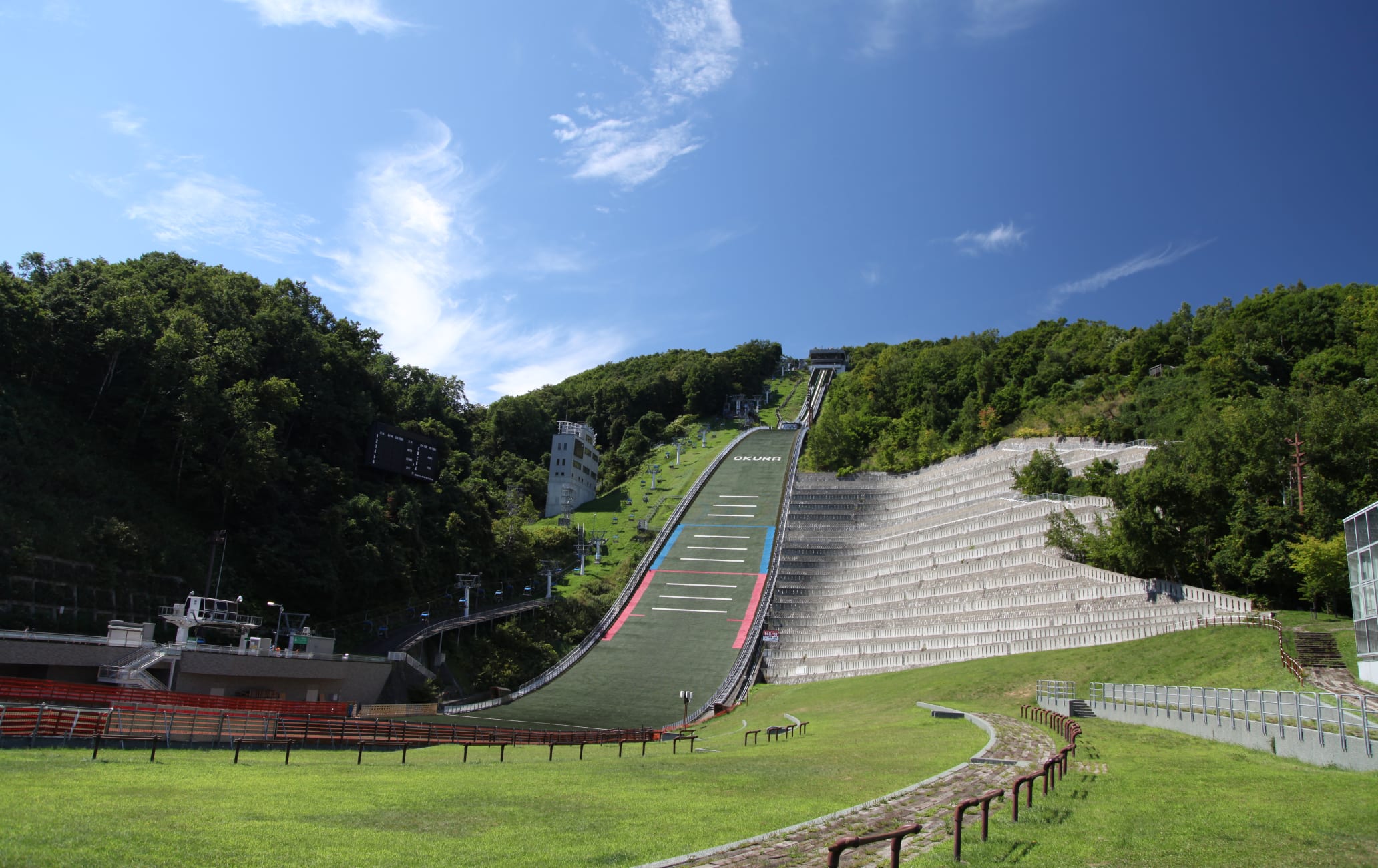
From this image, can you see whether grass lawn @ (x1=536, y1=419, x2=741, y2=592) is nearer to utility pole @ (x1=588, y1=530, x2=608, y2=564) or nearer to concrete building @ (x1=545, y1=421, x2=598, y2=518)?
utility pole @ (x1=588, y1=530, x2=608, y2=564)

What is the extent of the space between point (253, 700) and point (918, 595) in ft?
111

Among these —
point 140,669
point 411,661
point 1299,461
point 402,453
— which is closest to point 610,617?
point 411,661

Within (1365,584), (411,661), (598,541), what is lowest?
(411,661)

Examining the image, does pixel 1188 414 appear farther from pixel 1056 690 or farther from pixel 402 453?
pixel 402 453

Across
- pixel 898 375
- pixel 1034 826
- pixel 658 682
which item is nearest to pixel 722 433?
pixel 898 375

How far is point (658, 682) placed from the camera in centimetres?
4281

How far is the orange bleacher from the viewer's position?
21156 mm

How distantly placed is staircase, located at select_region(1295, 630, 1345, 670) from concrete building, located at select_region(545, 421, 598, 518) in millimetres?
65773

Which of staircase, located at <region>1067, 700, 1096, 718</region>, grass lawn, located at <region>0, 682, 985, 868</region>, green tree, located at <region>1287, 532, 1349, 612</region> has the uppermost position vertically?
green tree, located at <region>1287, 532, 1349, 612</region>

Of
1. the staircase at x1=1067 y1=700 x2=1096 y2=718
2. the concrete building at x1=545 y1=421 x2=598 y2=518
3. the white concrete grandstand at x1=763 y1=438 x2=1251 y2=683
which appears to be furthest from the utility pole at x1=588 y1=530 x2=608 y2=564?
the staircase at x1=1067 y1=700 x2=1096 y2=718

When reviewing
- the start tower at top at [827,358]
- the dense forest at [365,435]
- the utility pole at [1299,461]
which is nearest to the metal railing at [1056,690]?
the dense forest at [365,435]

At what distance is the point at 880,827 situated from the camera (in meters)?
9.63

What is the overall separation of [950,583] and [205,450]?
42.1 metres

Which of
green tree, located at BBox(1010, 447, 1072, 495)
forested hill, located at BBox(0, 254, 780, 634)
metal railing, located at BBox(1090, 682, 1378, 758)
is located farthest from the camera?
green tree, located at BBox(1010, 447, 1072, 495)
